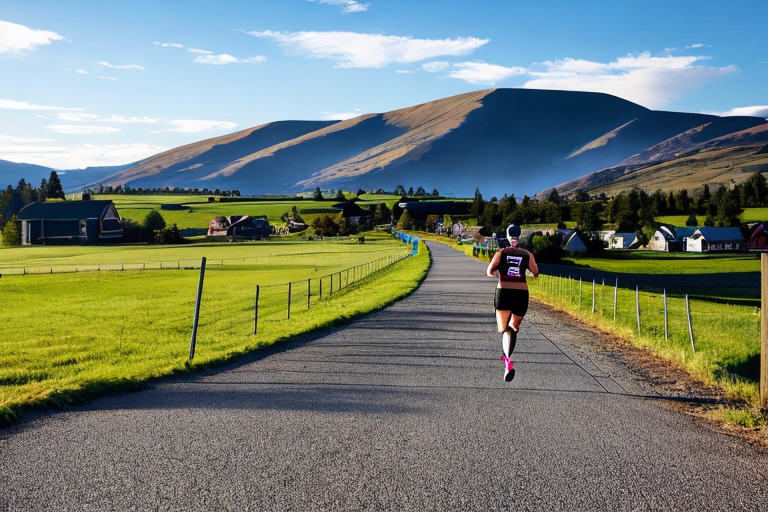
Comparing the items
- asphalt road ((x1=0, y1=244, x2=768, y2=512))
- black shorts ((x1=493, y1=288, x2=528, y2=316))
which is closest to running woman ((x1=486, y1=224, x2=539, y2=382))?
black shorts ((x1=493, y1=288, x2=528, y2=316))

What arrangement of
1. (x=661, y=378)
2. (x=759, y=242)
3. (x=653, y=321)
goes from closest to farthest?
(x=661, y=378)
(x=759, y=242)
(x=653, y=321)

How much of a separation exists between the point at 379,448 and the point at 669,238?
492 feet

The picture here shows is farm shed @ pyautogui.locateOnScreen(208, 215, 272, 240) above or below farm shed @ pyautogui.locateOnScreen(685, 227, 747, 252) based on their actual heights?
above

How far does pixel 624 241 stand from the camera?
16025cm

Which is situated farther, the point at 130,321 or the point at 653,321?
the point at 130,321

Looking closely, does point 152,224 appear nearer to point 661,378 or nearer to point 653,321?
point 653,321

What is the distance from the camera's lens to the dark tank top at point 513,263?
7457 millimetres

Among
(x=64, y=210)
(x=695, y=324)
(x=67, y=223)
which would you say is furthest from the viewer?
(x=64, y=210)

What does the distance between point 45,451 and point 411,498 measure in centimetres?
398

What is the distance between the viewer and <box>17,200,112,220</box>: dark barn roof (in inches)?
5172

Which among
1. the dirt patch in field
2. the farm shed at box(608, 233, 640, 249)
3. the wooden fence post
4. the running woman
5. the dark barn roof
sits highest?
the dark barn roof

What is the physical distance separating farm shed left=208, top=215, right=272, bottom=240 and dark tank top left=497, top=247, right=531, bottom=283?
14421cm

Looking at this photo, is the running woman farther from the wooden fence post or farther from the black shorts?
the wooden fence post

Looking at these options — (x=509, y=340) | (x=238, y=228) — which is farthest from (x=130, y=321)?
(x=238, y=228)
